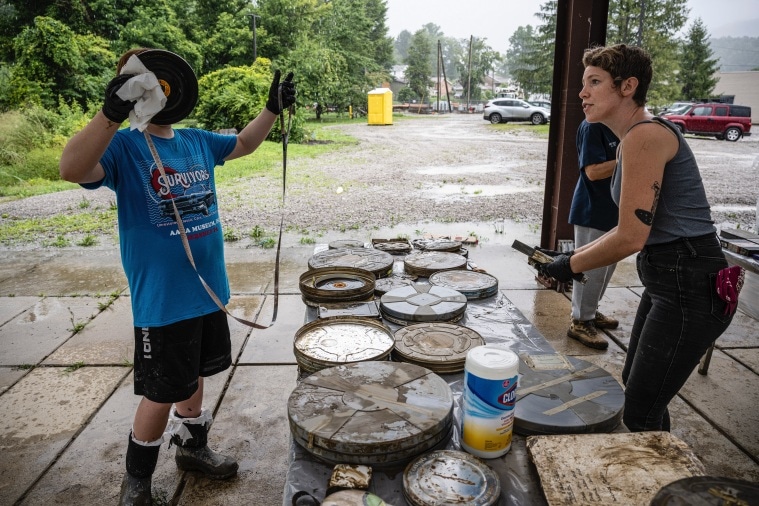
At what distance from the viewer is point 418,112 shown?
45969mm

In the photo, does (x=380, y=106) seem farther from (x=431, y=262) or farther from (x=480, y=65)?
(x=480, y=65)

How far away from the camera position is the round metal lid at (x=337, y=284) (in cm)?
262

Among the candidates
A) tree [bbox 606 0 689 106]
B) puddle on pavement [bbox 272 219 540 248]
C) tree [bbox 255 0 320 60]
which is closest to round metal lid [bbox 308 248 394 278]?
puddle on pavement [bbox 272 219 540 248]

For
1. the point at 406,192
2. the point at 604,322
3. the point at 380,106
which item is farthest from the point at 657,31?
the point at 604,322

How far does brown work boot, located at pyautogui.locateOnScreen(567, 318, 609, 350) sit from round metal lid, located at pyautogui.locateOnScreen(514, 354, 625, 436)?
221 cm

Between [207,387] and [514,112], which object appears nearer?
[207,387]

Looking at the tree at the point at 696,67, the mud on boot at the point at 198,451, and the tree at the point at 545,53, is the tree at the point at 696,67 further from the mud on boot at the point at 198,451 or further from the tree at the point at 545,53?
the mud on boot at the point at 198,451

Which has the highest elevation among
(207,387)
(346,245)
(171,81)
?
(171,81)

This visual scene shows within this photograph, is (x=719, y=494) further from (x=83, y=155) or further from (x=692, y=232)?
(x=83, y=155)

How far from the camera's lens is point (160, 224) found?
2.04m

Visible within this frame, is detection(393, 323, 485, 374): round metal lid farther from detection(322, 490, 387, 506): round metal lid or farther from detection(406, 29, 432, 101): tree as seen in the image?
detection(406, 29, 432, 101): tree

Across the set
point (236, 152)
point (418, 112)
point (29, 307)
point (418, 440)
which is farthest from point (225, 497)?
point (418, 112)

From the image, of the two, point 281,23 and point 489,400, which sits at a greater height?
point 281,23

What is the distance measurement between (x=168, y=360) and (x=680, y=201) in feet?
7.04
